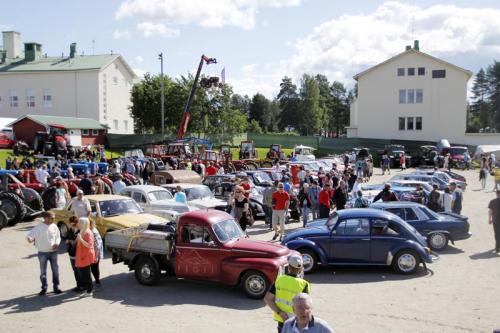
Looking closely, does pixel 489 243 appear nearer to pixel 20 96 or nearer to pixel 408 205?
pixel 408 205

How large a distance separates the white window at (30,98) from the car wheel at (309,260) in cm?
5261

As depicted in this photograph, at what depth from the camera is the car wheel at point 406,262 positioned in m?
11.7

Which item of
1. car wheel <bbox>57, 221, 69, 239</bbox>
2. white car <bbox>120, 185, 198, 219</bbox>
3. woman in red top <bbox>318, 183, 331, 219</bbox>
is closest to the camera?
car wheel <bbox>57, 221, 69, 239</bbox>

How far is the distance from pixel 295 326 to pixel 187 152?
106 ft

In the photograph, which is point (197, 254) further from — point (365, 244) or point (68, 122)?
point (68, 122)

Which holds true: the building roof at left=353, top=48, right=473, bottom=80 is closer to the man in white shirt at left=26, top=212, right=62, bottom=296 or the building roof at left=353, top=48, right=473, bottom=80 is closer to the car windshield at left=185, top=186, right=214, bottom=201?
the car windshield at left=185, top=186, right=214, bottom=201

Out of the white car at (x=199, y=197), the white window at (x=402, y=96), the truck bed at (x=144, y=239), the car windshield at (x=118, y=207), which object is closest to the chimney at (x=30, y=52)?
the white window at (x=402, y=96)

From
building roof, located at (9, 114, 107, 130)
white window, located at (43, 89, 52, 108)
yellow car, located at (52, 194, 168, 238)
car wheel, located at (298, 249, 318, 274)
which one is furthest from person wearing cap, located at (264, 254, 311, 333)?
white window, located at (43, 89, 52, 108)

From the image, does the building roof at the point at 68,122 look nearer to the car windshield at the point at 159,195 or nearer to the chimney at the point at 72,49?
the chimney at the point at 72,49

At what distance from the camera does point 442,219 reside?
1451 centimetres

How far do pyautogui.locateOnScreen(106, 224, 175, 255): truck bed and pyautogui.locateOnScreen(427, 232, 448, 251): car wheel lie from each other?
7.46 m

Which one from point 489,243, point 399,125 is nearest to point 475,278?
point 489,243

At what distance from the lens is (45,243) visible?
33.1 feet

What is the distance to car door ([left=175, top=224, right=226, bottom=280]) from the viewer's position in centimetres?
1030
